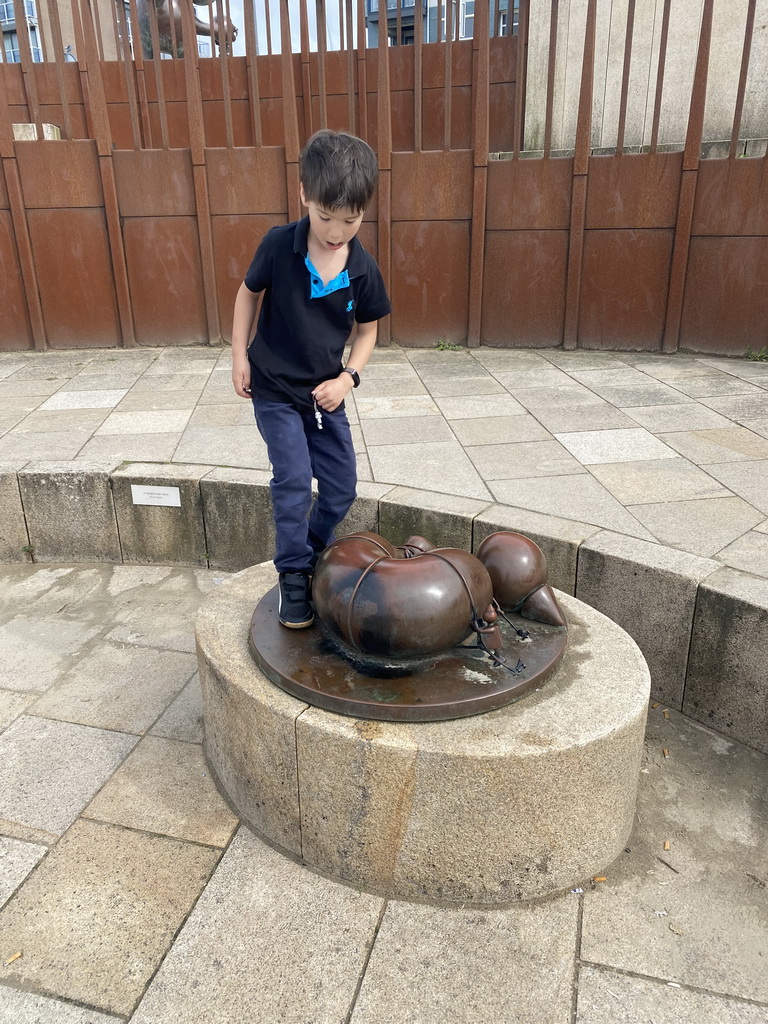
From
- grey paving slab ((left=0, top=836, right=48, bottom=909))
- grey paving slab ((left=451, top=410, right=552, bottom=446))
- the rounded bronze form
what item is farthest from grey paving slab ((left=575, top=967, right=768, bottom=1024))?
grey paving slab ((left=451, top=410, right=552, bottom=446))

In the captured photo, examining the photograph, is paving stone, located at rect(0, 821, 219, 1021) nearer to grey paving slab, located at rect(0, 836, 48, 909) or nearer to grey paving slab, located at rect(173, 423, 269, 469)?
grey paving slab, located at rect(0, 836, 48, 909)

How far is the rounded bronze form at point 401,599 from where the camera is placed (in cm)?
217

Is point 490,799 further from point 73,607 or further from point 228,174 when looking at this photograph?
point 228,174

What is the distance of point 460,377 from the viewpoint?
22.6ft

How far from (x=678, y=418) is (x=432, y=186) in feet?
12.2

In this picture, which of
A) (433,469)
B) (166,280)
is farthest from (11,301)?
(433,469)

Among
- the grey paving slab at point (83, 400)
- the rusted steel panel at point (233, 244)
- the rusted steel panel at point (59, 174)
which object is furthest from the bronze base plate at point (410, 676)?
the rusted steel panel at point (59, 174)

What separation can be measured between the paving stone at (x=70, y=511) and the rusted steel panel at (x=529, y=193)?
4933 millimetres

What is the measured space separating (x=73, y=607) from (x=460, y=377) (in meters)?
4.03

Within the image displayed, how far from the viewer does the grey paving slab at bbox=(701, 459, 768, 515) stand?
3908 millimetres

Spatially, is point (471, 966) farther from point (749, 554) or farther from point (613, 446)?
point (613, 446)

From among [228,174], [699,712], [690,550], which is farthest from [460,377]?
[699,712]

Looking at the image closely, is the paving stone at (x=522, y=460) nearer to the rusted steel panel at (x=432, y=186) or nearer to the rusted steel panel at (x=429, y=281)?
the rusted steel panel at (x=429, y=281)

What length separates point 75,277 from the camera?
798 cm
